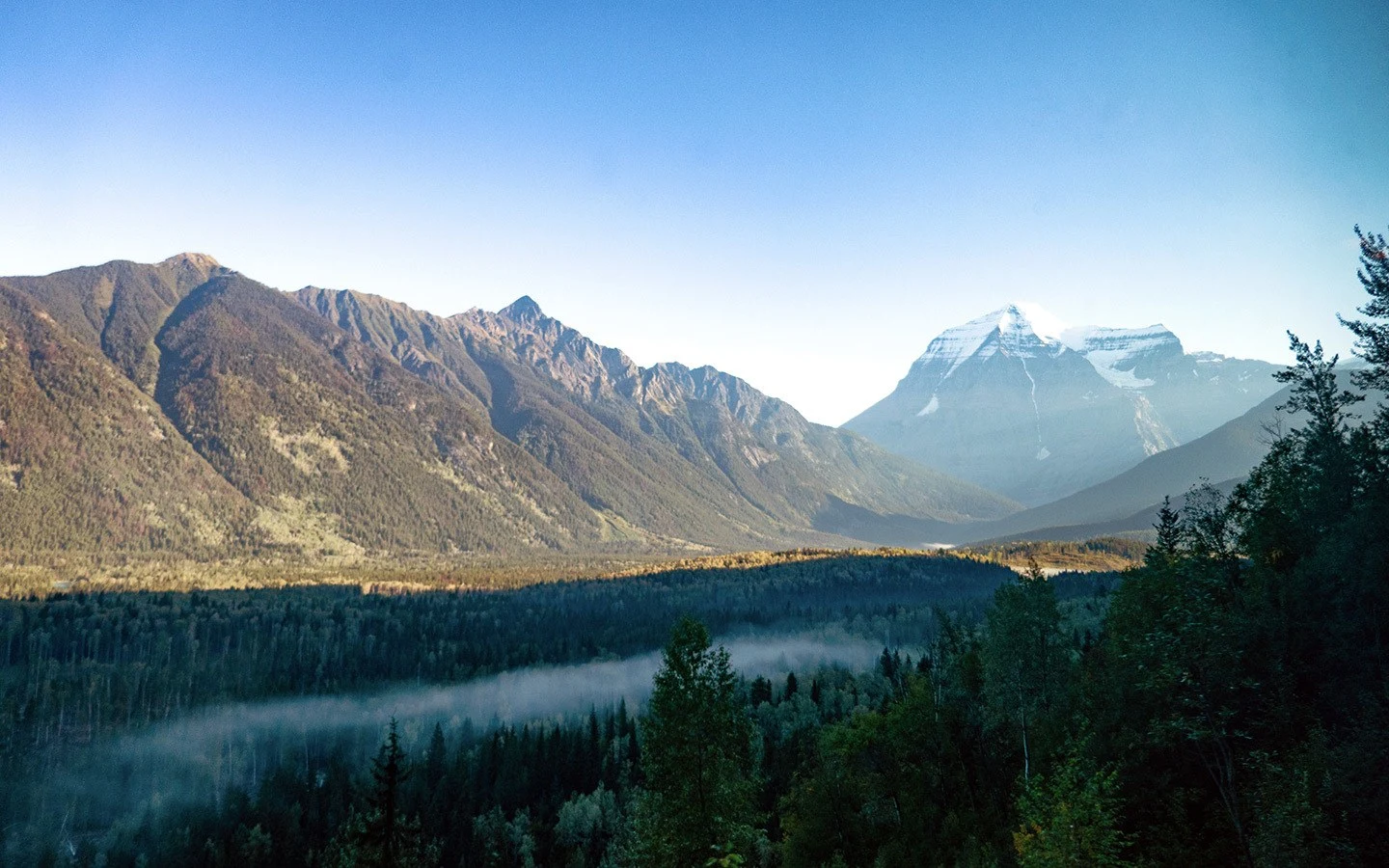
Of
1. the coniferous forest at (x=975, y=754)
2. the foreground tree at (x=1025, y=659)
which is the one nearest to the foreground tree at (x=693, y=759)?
the coniferous forest at (x=975, y=754)

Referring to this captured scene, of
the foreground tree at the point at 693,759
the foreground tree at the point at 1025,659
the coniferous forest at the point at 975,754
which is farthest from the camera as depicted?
the foreground tree at the point at 1025,659

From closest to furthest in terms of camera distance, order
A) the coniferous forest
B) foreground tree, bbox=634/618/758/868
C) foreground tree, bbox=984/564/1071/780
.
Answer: foreground tree, bbox=634/618/758/868 → the coniferous forest → foreground tree, bbox=984/564/1071/780

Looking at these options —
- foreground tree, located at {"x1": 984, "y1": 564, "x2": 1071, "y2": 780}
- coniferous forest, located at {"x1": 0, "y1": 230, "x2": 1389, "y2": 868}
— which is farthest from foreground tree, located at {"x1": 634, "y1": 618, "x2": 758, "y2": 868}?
foreground tree, located at {"x1": 984, "y1": 564, "x2": 1071, "y2": 780}

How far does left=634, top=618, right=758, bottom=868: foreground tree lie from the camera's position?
3172 centimetres

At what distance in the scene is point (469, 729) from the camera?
15062 centimetres

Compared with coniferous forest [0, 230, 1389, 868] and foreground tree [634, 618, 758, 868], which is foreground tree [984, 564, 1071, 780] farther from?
foreground tree [634, 618, 758, 868]

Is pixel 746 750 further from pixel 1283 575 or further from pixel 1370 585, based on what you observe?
pixel 1283 575

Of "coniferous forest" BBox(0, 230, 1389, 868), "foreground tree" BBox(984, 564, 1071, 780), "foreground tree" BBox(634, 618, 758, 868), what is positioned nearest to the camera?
"foreground tree" BBox(634, 618, 758, 868)

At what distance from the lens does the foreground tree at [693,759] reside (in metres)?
31.7

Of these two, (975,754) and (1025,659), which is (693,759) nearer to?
(1025,659)

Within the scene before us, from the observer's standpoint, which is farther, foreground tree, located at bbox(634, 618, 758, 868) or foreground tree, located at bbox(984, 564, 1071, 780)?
foreground tree, located at bbox(984, 564, 1071, 780)

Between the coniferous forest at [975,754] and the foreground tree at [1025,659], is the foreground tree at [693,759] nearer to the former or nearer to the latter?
the coniferous forest at [975,754]

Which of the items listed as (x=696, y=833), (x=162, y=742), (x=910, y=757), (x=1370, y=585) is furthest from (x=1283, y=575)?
(x=162, y=742)

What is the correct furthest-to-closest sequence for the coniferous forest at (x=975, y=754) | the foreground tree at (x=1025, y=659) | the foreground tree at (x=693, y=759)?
1. the foreground tree at (x=1025, y=659)
2. the coniferous forest at (x=975, y=754)
3. the foreground tree at (x=693, y=759)
